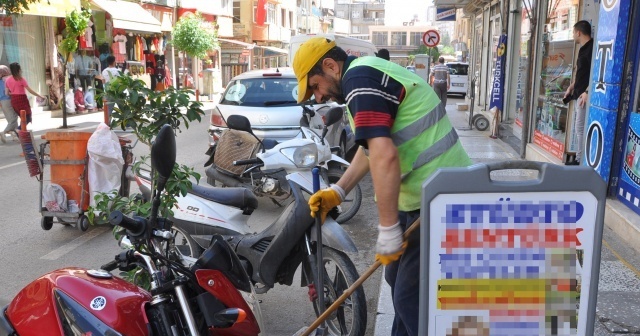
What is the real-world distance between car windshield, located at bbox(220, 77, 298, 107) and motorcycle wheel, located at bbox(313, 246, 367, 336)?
524 cm

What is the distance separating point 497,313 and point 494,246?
0.76 ft

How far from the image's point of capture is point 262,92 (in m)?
9.02

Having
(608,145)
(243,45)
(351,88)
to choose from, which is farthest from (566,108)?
(243,45)

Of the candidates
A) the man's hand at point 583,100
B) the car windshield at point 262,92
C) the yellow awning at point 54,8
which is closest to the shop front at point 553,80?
the man's hand at point 583,100

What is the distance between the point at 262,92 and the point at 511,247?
7.36 m

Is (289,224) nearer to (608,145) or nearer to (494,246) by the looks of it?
(494,246)

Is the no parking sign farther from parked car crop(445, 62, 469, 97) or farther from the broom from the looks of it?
parked car crop(445, 62, 469, 97)

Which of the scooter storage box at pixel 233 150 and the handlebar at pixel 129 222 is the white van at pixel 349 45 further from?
the handlebar at pixel 129 222

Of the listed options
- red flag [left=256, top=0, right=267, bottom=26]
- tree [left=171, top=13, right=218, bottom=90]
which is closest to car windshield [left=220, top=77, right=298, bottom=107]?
tree [left=171, top=13, right=218, bottom=90]

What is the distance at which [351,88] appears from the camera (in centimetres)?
248

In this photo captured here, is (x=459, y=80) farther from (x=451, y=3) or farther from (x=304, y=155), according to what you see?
(x=304, y=155)

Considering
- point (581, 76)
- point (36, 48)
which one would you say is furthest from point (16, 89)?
point (581, 76)

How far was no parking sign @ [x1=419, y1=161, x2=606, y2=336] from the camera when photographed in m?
1.95

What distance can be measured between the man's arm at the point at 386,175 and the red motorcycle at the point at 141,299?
698 mm
